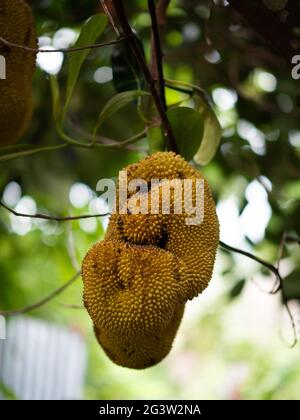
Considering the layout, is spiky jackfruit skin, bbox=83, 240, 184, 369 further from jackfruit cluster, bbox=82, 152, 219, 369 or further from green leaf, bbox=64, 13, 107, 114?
green leaf, bbox=64, 13, 107, 114

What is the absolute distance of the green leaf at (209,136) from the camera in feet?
2.62

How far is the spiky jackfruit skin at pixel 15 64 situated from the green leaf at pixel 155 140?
0.14 m

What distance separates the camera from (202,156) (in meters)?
0.82

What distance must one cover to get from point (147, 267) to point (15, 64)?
282 millimetres

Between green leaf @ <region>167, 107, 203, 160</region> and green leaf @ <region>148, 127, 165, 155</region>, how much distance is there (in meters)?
0.06

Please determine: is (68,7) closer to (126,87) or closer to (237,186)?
(126,87)

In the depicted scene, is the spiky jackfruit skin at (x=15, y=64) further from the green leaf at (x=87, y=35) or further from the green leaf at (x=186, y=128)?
the green leaf at (x=186, y=128)

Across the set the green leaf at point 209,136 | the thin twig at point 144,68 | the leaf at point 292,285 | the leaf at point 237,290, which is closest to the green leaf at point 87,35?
the thin twig at point 144,68

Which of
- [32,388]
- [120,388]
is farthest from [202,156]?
[120,388]

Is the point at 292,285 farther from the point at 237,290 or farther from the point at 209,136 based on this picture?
the point at 209,136

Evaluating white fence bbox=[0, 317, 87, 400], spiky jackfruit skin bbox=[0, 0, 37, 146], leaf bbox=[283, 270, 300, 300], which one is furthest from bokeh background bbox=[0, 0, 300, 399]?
white fence bbox=[0, 317, 87, 400]

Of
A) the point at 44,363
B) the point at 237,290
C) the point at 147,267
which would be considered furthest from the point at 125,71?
the point at 44,363

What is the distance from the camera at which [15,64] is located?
2.42ft

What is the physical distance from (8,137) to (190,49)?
69cm
